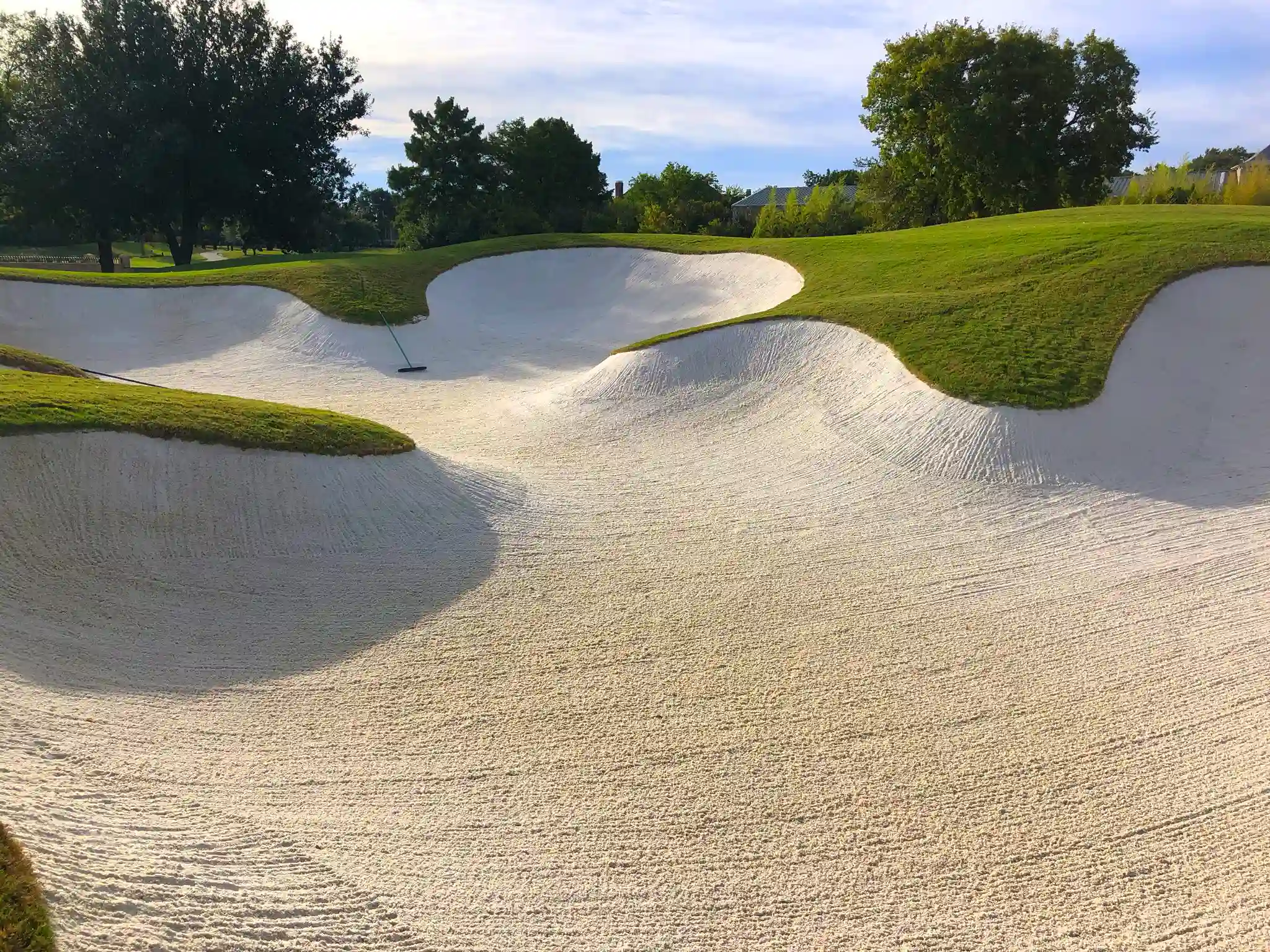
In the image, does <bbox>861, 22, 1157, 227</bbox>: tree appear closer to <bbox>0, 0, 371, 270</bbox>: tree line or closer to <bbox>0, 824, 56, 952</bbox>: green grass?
<bbox>0, 0, 371, 270</bbox>: tree line

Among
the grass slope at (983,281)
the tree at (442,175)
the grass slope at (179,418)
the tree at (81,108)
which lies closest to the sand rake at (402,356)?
the grass slope at (983,281)

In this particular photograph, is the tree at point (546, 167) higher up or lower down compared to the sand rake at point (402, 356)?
higher up

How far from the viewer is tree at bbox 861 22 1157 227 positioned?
3672cm

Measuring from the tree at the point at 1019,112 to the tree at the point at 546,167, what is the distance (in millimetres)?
16719

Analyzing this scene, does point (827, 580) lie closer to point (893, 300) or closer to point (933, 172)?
point (893, 300)

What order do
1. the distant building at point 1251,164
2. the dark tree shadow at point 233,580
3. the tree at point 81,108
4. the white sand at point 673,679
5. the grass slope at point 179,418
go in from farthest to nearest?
the tree at point 81,108
the distant building at point 1251,164
the grass slope at point 179,418
the dark tree shadow at point 233,580
the white sand at point 673,679

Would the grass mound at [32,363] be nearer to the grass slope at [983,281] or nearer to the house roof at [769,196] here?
the grass slope at [983,281]

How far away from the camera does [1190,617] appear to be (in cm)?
775

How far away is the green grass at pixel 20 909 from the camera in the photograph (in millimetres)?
3498

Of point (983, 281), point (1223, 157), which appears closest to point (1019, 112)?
point (983, 281)

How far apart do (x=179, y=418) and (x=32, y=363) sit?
5.37m

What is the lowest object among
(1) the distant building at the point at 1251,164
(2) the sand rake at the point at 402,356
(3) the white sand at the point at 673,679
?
(3) the white sand at the point at 673,679

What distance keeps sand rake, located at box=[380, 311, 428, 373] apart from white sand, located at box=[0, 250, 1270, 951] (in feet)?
22.3

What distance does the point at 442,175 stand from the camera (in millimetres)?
45375
